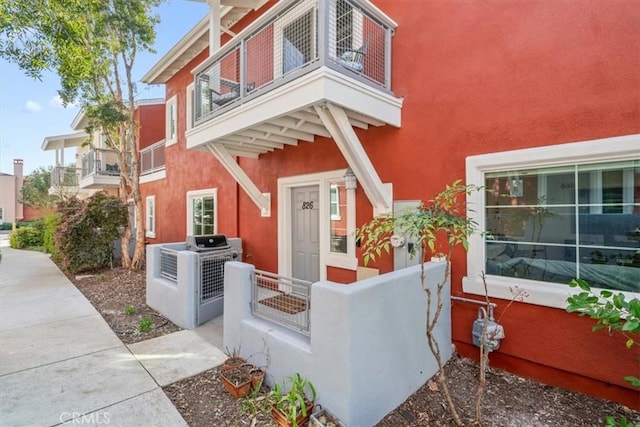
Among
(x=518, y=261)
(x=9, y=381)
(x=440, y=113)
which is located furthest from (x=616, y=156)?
(x=9, y=381)

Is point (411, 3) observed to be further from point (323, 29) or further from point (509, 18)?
point (323, 29)

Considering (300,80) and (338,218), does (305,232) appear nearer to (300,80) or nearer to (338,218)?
(338,218)

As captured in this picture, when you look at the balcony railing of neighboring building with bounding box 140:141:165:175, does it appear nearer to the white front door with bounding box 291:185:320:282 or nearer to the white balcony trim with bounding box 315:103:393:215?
the white front door with bounding box 291:185:320:282

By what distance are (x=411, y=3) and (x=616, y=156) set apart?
3.53 m

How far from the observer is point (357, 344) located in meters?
2.74

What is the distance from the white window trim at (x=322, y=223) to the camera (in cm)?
550

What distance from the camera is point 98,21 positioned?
26.3ft

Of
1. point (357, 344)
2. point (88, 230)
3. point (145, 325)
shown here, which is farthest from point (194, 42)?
point (357, 344)

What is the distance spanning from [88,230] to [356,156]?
9662 mm

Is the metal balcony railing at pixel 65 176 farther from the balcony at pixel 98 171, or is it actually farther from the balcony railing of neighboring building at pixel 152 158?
the balcony railing of neighboring building at pixel 152 158

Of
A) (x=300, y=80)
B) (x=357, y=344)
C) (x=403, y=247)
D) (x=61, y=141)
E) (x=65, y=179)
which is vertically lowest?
(x=357, y=344)

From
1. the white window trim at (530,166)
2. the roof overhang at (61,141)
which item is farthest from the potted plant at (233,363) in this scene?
the roof overhang at (61,141)

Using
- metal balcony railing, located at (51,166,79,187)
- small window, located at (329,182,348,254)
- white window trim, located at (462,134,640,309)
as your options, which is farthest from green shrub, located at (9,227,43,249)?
white window trim, located at (462,134,640,309)

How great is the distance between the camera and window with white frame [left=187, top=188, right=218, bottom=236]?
9.03 m
